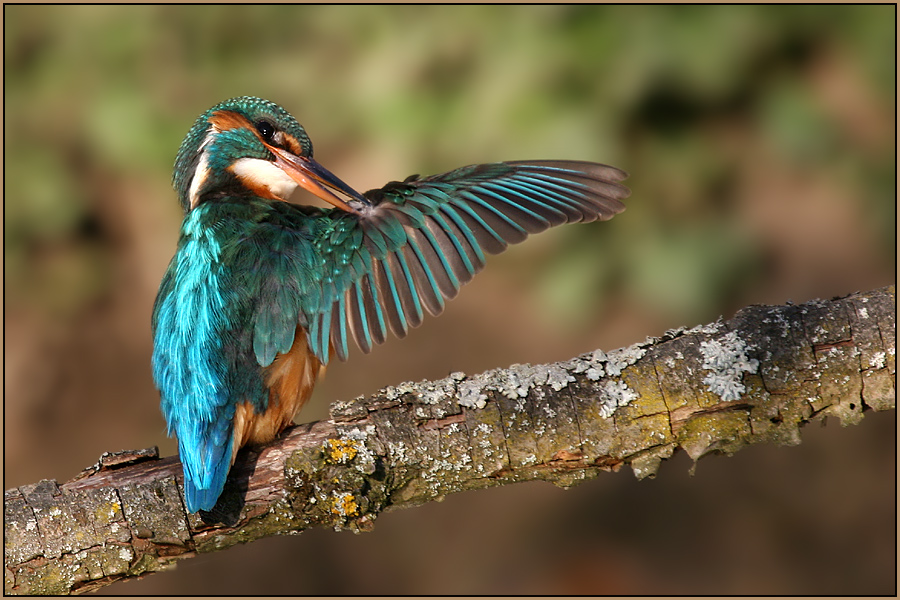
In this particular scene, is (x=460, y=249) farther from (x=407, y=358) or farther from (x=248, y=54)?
(x=248, y=54)

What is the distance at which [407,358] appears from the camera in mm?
4336

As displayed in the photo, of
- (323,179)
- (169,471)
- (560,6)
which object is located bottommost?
(169,471)

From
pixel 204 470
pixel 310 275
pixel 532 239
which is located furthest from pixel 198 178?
pixel 532 239

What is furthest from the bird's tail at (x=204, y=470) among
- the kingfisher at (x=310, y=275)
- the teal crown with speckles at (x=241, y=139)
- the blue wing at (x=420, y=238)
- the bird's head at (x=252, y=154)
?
the teal crown with speckles at (x=241, y=139)

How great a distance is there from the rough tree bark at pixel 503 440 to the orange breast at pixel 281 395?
0.53 feet

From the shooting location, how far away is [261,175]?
2.60 metres

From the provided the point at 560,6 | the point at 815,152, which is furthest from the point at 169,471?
the point at 815,152

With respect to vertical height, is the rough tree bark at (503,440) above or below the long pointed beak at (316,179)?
below

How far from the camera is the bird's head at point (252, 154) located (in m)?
2.57

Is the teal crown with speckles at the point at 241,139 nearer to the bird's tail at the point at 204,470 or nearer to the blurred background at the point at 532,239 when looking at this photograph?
the bird's tail at the point at 204,470

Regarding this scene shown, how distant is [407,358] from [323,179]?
1960mm

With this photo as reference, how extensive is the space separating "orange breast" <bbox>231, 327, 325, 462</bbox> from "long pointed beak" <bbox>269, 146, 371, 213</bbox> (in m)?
0.37

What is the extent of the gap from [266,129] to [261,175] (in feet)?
0.45

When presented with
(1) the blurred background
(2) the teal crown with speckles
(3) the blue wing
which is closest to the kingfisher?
(3) the blue wing
